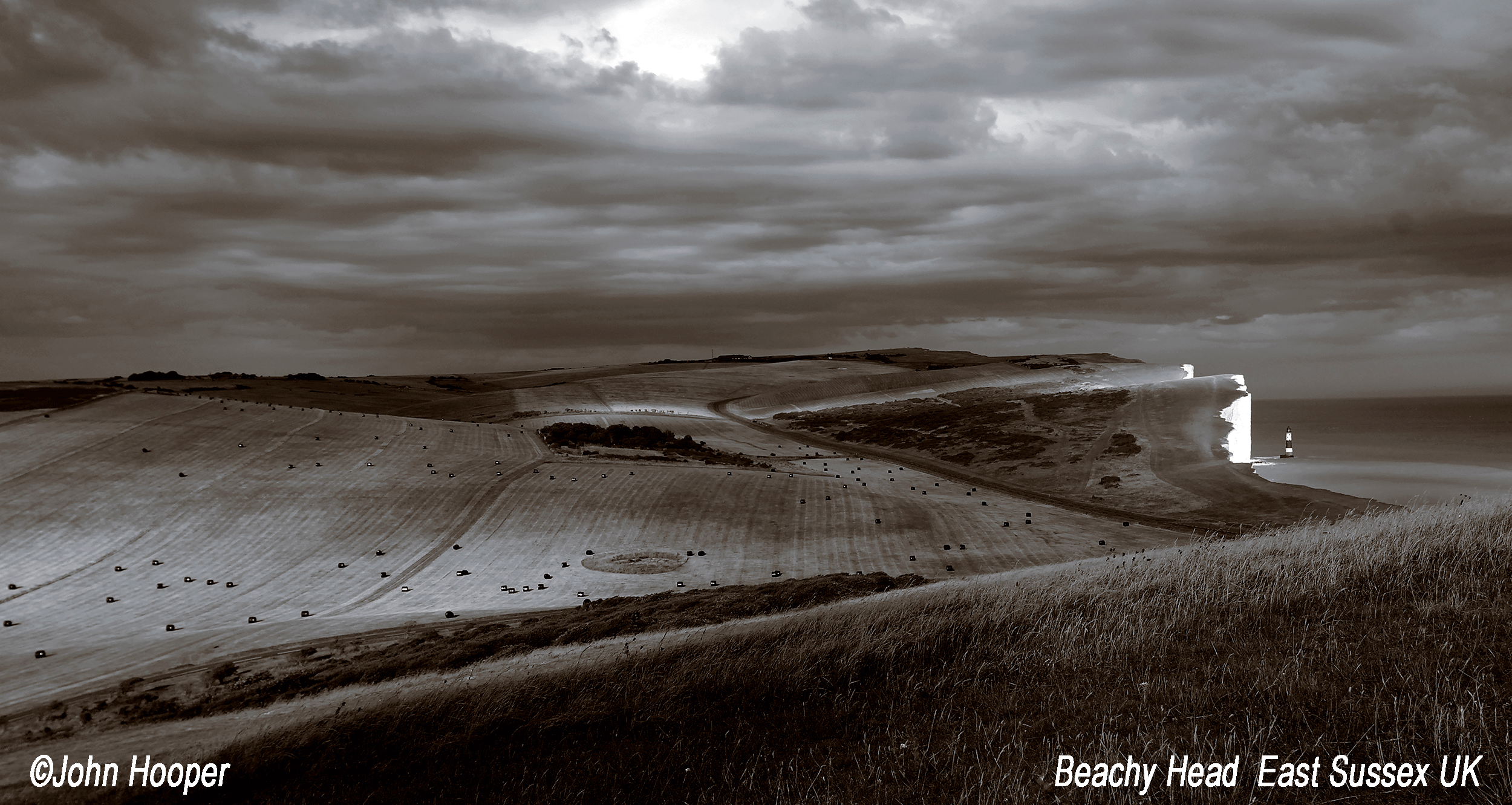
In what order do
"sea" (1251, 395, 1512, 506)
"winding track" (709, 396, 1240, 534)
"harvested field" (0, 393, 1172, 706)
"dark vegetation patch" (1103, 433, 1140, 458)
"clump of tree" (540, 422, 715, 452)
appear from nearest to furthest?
"harvested field" (0, 393, 1172, 706)
"winding track" (709, 396, 1240, 534)
"sea" (1251, 395, 1512, 506)
"clump of tree" (540, 422, 715, 452)
"dark vegetation patch" (1103, 433, 1140, 458)

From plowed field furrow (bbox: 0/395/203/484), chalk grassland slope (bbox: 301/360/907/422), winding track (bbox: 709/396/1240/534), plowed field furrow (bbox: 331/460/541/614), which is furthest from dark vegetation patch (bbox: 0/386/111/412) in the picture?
winding track (bbox: 709/396/1240/534)

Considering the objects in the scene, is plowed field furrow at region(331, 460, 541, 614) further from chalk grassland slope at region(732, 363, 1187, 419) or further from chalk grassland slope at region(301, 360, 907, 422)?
chalk grassland slope at region(732, 363, 1187, 419)

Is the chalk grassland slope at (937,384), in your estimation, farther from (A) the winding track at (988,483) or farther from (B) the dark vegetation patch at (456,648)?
(B) the dark vegetation patch at (456,648)

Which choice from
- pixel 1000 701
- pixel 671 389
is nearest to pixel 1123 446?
pixel 1000 701

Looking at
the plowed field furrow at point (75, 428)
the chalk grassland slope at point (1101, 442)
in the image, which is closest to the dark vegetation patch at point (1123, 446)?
the chalk grassland slope at point (1101, 442)

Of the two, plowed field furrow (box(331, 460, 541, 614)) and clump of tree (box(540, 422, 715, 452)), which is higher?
clump of tree (box(540, 422, 715, 452))
